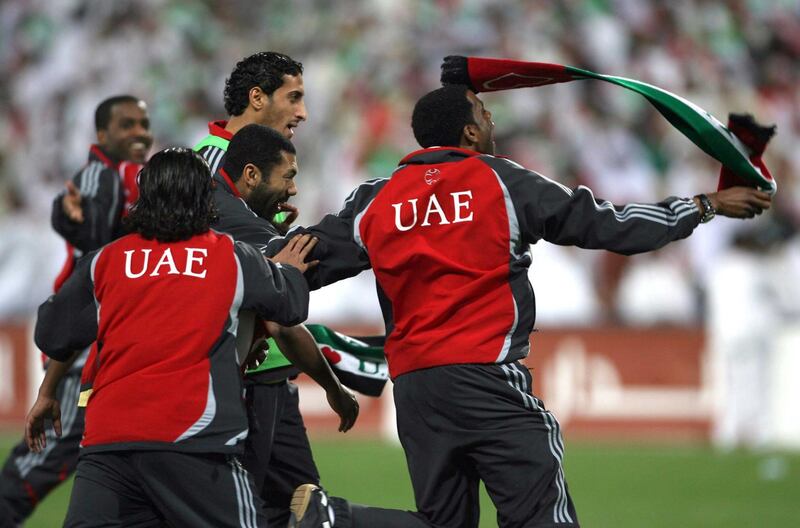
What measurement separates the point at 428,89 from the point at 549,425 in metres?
10.1

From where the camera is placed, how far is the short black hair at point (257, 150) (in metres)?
4.91

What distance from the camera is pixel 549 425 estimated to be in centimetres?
466

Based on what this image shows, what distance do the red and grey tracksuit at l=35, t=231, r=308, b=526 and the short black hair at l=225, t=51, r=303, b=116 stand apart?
1555 mm

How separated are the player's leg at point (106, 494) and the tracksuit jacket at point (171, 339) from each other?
5 cm

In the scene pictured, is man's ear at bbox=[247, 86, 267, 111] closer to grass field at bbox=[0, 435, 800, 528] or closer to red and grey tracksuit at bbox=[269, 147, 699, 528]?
red and grey tracksuit at bbox=[269, 147, 699, 528]

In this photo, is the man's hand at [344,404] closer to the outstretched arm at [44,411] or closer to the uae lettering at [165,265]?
the outstretched arm at [44,411]

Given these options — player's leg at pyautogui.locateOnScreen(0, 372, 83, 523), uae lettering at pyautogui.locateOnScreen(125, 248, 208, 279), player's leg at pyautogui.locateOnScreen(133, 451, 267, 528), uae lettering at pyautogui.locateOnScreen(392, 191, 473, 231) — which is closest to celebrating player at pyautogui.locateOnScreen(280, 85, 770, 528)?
uae lettering at pyautogui.locateOnScreen(392, 191, 473, 231)

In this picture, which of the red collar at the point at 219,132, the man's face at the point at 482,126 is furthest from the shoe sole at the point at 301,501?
the red collar at the point at 219,132

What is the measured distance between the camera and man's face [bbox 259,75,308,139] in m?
5.62

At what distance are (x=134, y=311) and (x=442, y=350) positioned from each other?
113 centimetres

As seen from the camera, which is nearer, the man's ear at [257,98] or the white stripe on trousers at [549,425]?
the white stripe on trousers at [549,425]

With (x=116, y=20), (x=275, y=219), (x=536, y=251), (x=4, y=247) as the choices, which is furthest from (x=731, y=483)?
(x=116, y=20)

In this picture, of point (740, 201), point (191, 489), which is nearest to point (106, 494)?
point (191, 489)

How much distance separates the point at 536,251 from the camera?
516 inches
